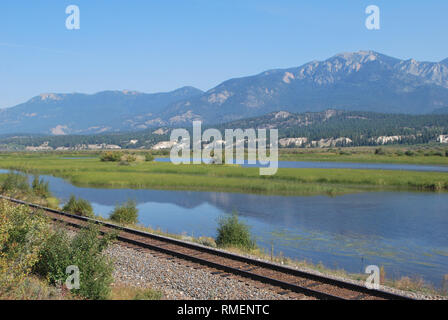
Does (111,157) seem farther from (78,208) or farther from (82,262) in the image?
(82,262)

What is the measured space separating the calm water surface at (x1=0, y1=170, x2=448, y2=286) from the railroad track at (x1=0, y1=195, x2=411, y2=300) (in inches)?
193

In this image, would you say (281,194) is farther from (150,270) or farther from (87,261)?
(87,261)

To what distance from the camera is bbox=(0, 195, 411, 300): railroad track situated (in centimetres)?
1020

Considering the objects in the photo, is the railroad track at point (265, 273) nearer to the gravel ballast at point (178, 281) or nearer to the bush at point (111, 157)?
the gravel ballast at point (178, 281)

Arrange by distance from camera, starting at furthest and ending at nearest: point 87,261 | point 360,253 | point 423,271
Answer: point 360,253 < point 423,271 < point 87,261

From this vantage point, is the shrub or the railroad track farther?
the railroad track

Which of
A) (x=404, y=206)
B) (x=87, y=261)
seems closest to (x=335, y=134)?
(x=404, y=206)

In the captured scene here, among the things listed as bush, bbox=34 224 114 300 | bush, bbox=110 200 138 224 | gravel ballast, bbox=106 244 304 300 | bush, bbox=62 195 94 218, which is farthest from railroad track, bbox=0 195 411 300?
bush, bbox=62 195 94 218

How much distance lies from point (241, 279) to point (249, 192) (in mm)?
32386

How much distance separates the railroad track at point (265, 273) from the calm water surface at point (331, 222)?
4.90 m

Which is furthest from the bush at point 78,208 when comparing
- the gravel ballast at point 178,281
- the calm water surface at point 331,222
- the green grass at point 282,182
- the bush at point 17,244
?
the green grass at point 282,182

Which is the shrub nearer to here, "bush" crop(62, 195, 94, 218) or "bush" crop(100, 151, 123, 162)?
"bush" crop(62, 195, 94, 218)

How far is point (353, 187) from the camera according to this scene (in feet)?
152

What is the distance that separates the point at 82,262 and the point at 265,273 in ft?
15.8
